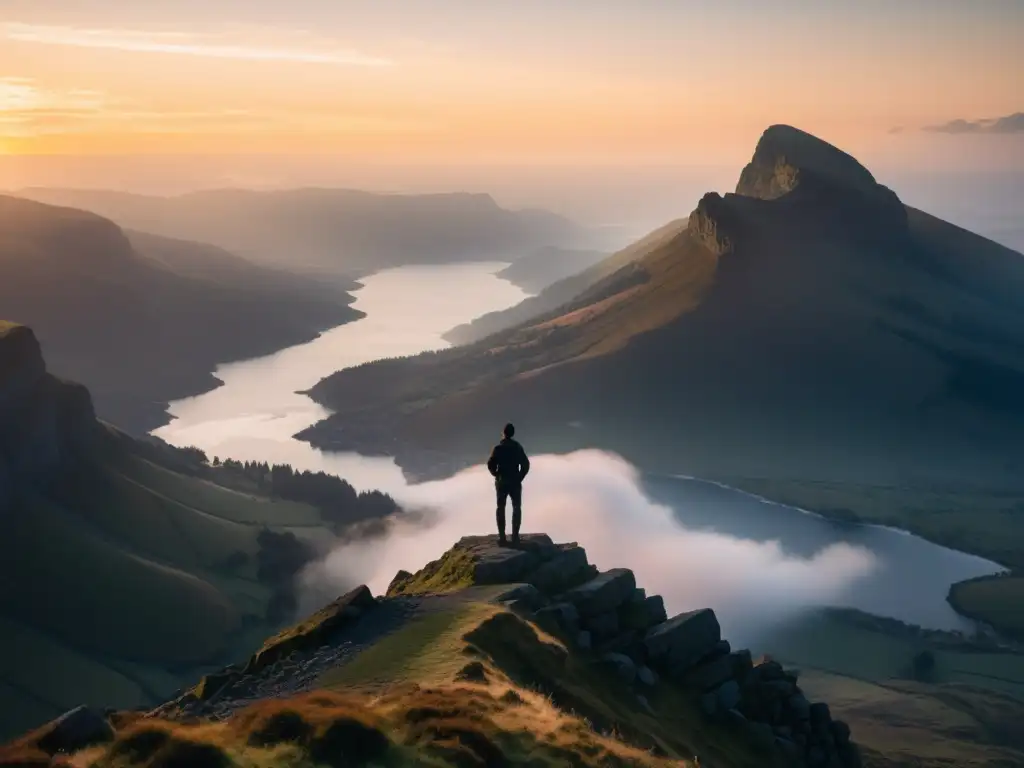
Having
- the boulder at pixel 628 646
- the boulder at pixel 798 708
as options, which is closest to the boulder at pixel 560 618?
the boulder at pixel 628 646

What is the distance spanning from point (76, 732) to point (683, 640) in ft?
105

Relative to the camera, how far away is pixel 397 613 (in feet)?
148

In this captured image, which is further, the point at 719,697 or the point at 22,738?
the point at 719,697

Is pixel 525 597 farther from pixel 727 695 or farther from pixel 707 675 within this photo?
pixel 727 695

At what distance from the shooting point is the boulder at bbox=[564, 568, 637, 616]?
162 ft

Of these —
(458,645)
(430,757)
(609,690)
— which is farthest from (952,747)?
(430,757)

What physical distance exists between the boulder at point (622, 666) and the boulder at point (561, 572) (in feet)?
16.9

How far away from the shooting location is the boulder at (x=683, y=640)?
50156mm

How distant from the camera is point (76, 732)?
85.9ft

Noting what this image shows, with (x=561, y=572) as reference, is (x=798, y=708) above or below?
below

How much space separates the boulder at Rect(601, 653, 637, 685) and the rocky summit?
2.7 inches

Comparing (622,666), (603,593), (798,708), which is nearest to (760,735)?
(798,708)

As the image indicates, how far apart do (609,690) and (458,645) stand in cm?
888

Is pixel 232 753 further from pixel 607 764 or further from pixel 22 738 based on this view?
pixel 607 764
